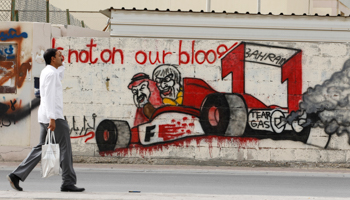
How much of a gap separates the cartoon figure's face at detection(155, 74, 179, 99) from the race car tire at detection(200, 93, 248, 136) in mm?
663

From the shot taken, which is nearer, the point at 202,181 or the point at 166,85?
the point at 202,181

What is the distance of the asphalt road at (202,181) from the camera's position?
7.80 metres

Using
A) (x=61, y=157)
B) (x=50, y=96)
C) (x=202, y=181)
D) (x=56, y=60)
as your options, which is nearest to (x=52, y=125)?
(x=50, y=96)

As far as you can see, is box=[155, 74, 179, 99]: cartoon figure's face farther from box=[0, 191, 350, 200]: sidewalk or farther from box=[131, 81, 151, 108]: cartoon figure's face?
box=[0, 191, 350, 200]: sidewalk

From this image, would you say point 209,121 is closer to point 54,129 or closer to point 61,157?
point 61,157

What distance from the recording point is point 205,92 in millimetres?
11266

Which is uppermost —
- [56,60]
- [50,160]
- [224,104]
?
[56,60]

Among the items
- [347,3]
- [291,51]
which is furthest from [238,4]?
[291,51]

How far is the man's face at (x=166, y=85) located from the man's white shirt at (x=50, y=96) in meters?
4.75

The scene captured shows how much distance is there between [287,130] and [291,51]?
160 centimetres

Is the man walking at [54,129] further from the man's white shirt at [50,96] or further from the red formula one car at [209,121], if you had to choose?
the red formula one car at [209,121]

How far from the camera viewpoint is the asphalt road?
7.80m

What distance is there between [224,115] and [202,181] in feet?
8.75

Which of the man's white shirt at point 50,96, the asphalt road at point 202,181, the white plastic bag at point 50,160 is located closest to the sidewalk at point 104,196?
the white plastic bag at point 50,160
